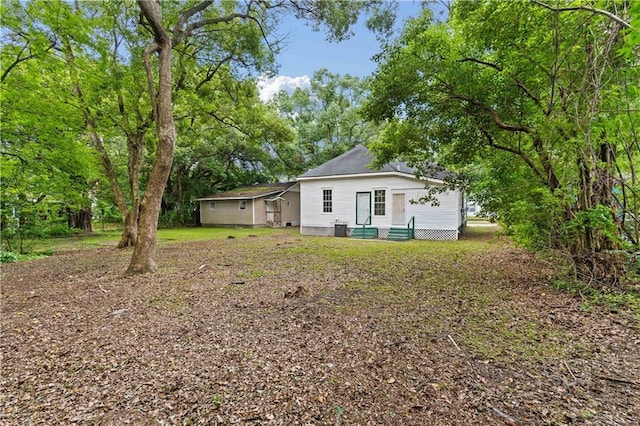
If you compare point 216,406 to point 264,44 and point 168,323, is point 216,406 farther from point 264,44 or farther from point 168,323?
point 264,44

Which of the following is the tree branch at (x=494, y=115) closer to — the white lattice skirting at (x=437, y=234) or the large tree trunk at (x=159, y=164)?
the large tree trunk at (x=159, y=164)

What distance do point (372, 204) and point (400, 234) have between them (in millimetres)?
2045

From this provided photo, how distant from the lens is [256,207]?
20.9 metres

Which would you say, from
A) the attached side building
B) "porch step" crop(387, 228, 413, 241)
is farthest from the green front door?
the attached side building

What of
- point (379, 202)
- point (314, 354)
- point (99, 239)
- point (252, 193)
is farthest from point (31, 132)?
point (252, 193)

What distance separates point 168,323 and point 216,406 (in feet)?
6.17

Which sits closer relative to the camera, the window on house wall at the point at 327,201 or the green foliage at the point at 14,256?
the green foliage at the point at 14,256

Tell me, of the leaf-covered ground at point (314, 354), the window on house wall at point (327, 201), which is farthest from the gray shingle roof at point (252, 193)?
the leaf-covered ground at point (314, 354)

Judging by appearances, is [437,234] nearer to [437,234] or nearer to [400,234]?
[437,234]

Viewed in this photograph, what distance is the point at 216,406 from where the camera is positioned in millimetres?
2188

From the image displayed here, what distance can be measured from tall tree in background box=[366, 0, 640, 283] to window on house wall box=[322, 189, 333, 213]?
9417 millimetres

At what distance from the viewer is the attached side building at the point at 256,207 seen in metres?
21.0

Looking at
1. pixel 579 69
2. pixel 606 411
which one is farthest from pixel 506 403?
pixel 579 69

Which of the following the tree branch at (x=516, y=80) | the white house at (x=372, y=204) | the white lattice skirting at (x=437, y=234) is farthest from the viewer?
the white house at (x=372, y=204)
